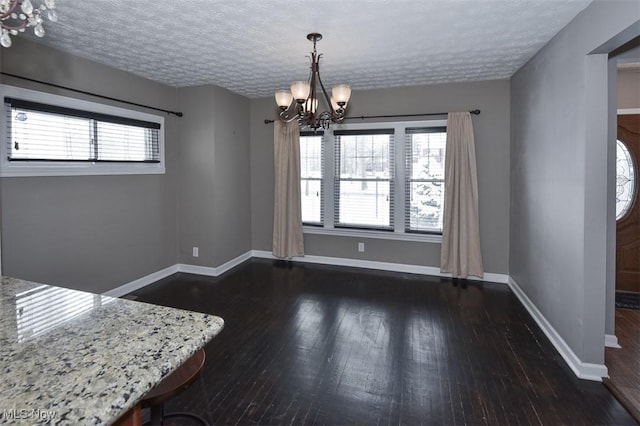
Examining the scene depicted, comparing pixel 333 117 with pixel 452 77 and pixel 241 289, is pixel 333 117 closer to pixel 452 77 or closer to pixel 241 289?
pixel 452 77

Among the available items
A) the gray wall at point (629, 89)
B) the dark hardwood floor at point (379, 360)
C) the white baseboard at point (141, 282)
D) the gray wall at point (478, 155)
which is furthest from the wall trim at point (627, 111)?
the white baseboard at point (141, 282)

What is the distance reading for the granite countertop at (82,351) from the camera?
0.74 metres

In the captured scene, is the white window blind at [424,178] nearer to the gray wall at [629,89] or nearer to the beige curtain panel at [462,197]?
the beige curtain panel at [462,197]

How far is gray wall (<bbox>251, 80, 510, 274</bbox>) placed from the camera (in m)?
4.47

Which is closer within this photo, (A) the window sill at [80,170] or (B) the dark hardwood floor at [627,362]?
(B) the dark hardwood floor at [627,362]

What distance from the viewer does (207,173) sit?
4.78 m

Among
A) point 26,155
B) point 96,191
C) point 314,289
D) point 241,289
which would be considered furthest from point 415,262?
point 26,155

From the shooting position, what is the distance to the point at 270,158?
5.56 metres

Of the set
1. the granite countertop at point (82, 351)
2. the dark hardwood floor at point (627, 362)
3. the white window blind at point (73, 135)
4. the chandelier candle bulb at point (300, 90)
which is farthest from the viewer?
the white window blind at point (73, 135)

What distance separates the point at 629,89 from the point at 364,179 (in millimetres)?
3318

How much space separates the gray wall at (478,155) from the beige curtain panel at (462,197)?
0.19 meters

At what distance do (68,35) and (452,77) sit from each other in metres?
4.11

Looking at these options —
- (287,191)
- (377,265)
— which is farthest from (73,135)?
(377,265)

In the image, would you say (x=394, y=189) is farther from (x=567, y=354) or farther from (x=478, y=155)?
(x=567, y=354)
